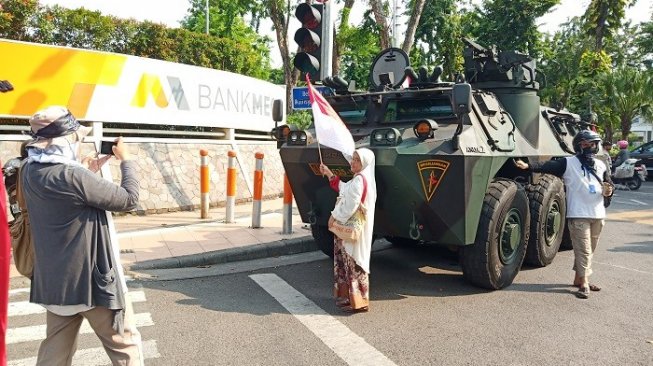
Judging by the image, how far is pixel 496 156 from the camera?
5707 mm

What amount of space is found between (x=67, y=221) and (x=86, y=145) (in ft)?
24.5

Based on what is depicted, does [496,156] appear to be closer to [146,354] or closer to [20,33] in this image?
[146,354]

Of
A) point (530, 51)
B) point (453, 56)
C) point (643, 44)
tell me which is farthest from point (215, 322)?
Result: point (643, 44)

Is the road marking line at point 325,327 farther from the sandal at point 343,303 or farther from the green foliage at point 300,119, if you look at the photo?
the green foliage at point 300,119

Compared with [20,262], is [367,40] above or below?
above

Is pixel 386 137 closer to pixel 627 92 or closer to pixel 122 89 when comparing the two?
pixel 122 89

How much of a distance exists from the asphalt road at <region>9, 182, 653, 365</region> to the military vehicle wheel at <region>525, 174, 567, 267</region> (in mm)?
225

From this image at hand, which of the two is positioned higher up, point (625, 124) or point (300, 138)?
point (625, 124)

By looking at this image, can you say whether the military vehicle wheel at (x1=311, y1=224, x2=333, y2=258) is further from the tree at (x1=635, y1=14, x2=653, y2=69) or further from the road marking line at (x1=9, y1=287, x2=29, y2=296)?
the tree at (x1=635, y1=14, x2=653, y2=69)

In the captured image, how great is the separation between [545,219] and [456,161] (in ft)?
7.72

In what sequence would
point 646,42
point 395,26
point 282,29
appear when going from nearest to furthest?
point 395,26, point 282,29, point 646,42

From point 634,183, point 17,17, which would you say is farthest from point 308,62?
point 634,183

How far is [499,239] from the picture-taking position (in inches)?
227

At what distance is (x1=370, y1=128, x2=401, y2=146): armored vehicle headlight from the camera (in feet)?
17.6
